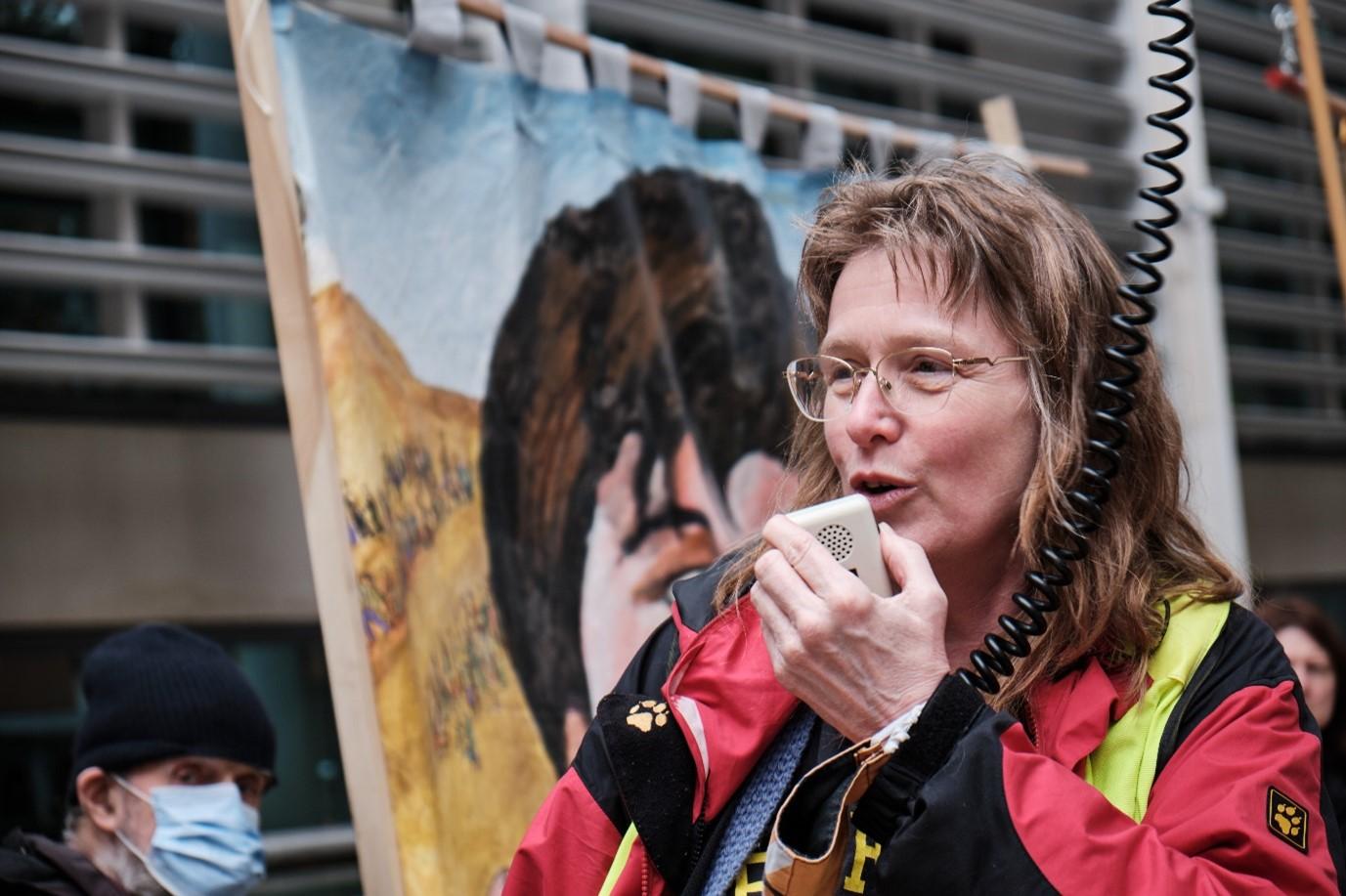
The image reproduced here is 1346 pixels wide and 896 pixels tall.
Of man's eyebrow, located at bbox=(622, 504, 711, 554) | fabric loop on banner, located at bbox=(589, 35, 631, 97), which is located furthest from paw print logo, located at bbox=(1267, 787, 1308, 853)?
fabric loop on banner, located at bbox=(589, 35, 631, 97)

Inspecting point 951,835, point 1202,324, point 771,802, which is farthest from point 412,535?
point 1202,324

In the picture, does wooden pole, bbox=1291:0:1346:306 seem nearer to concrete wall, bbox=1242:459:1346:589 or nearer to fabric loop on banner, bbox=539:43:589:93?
fabric loop on banner, bbox=539:43:589:93

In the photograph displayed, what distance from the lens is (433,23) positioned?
2.98 m

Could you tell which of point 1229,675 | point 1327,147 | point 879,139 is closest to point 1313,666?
point 1327,147

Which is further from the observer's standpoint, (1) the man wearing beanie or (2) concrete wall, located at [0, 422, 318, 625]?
(2) concrete wall, located at [0, 422, 318, 625]

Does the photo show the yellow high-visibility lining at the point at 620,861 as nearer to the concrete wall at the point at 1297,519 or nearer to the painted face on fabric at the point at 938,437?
the painted face on fabric at the point at 938,437

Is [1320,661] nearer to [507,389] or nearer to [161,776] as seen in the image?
[507,389]

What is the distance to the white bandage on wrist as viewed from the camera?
5.25ft

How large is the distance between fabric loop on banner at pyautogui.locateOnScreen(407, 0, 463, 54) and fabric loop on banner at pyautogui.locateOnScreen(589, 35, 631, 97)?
47 cm

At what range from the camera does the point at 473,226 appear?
303cm

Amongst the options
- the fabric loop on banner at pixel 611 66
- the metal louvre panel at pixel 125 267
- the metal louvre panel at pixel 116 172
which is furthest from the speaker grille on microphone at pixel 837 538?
the metal louvre panel at pixel 116 172

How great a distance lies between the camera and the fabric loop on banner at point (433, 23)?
2975 mm

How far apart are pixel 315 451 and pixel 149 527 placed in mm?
2154

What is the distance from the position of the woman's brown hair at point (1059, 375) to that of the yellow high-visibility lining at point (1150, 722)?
0.03 metres
